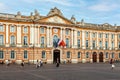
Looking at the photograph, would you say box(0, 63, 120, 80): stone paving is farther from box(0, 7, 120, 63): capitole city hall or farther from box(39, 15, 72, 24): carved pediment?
box(39, 15, 72, 24): carved pediment

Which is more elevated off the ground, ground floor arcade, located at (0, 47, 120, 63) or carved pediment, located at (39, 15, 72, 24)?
carved pediment, located at (39, 15, 72, 24)

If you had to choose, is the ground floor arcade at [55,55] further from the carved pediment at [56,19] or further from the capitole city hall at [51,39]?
the carved pediment at [56,19]

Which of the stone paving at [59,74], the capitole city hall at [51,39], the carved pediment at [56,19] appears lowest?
the stone paving at [59,74]

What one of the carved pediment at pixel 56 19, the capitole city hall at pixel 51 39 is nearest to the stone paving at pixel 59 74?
the capitole city hall at pixel 51 39

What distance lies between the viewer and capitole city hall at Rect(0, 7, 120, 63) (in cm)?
7019

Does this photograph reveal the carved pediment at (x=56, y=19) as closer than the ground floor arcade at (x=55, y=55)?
No

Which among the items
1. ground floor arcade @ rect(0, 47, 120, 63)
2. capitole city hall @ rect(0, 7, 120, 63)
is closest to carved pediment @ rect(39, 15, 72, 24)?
capitole city hall @ rect(0, 7, 120, 63)

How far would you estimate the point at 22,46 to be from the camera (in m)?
71.8

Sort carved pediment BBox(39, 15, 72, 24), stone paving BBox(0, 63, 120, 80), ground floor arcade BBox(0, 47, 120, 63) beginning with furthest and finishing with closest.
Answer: carved pediment BBox(39, 15, 72, 24)
ground floor arcade BBox(0, 47, 120, 63)
stone paving BBox(0, 63, 120, 80)

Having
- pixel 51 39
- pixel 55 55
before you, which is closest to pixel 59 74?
pixel 51 39

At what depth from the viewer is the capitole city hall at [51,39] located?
230 ft

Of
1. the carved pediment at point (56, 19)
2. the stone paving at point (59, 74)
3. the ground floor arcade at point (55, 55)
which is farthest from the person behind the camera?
the carved pediment at point (56, 19)

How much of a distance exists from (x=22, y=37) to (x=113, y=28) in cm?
3728

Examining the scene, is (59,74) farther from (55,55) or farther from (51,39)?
A: (55,55)
